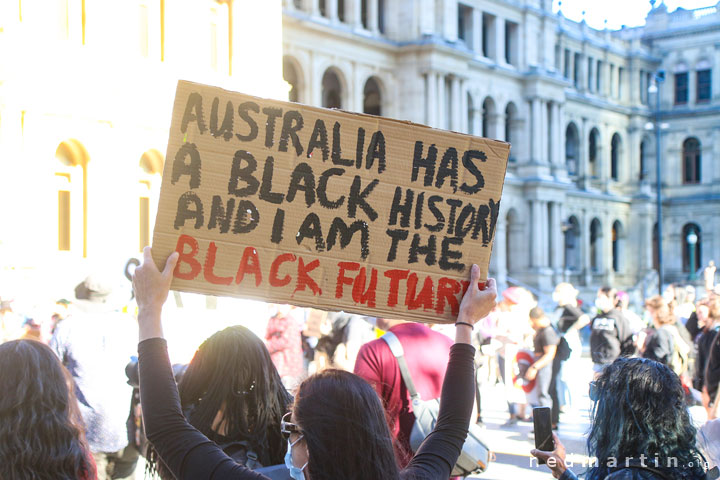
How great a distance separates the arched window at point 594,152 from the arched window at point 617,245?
11.3ft

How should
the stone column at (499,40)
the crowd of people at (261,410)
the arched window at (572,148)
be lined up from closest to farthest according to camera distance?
the crowd of people at (261,410), the stone column at (499,40), the arched window at (572,148)

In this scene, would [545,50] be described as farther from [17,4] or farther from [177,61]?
[17,4]

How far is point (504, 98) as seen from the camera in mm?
41719

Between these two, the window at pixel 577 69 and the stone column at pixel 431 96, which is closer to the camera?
the stone column at pixel 431 96

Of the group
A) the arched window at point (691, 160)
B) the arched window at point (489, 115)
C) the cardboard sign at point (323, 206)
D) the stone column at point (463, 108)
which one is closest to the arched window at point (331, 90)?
the stone column at point (463, 108)

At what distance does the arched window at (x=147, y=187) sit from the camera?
58.6 feet

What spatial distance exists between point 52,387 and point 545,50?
43.8 meters

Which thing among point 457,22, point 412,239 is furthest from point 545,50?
point 412,239

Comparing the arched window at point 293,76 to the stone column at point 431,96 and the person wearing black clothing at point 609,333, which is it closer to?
the stone column at point 431,96

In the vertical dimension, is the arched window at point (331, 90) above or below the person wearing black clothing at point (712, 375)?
above

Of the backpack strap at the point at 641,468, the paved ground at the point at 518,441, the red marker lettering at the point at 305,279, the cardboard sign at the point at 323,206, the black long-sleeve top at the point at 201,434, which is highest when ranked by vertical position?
the cardboard sign at the point at 323,206

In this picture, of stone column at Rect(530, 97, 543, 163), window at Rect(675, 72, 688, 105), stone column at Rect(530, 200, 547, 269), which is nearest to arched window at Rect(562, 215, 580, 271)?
stone column at Rect(530, 200, 547, 269)

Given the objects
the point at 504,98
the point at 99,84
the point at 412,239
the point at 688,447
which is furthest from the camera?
the point at 504,98

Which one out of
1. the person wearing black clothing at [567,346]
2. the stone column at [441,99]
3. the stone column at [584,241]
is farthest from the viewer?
the stone column at [584,241]
